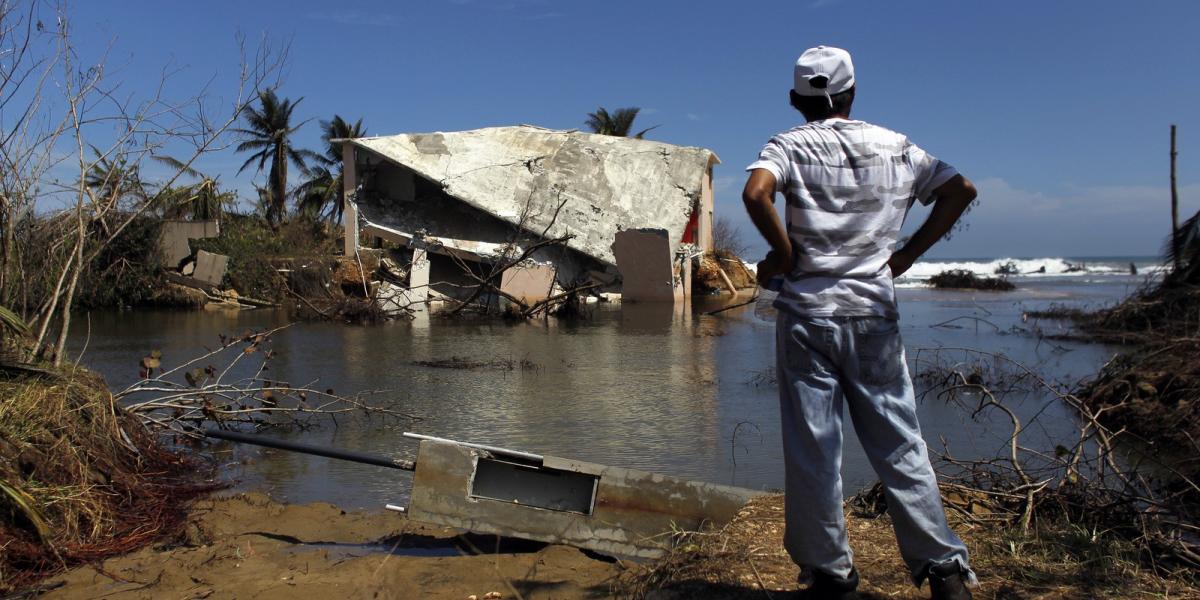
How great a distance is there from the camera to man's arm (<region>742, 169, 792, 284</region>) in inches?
94.5

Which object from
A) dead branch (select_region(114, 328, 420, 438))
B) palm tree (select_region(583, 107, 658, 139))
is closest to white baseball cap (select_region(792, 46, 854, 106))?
dead branch (select_region(114, 328, 420, 438))

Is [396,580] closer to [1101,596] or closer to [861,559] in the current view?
[861,559]

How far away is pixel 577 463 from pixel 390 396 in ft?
14.0

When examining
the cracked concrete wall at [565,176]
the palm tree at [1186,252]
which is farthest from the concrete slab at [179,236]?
the palm tree at [1186,252]

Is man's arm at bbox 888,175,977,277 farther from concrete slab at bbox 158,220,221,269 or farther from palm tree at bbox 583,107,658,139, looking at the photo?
palm tree at bbox 583,107,658,139

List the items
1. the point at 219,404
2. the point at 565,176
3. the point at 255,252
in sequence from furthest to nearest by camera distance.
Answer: the point at 565,176 < the point at 255,252 < the point at 219,404

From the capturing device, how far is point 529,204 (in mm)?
20125

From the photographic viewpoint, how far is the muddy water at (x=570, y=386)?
5.27 meters

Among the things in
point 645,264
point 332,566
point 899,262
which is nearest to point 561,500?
point 332,566

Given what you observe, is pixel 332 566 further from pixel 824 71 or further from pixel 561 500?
pixel 824 71

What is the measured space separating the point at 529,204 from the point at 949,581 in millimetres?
18159

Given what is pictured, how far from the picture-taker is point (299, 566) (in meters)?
3.48

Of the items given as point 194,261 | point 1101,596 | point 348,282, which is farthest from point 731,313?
point 1101,596

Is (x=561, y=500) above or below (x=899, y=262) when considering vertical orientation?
below
